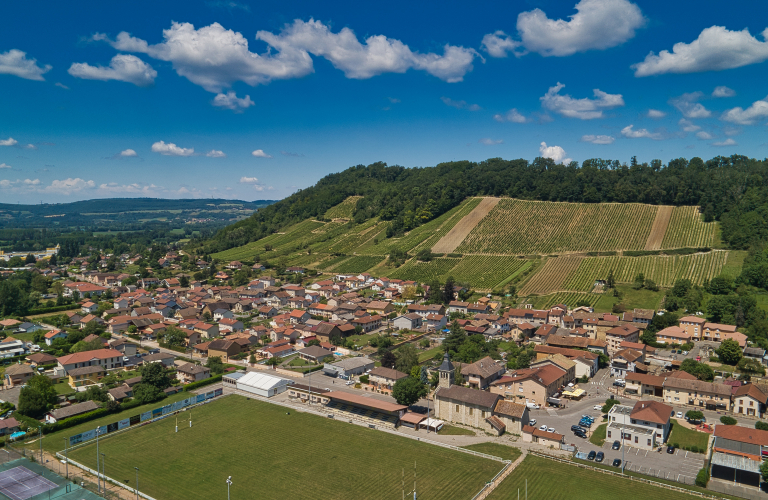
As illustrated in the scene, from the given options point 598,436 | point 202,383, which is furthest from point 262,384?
point 598,436

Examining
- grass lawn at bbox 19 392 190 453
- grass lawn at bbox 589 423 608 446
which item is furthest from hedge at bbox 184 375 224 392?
grass lawn at bbox 589 423 608 446

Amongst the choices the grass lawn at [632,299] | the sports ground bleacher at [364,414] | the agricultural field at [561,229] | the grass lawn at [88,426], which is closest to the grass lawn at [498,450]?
the sports ground bleacher at [364,414]

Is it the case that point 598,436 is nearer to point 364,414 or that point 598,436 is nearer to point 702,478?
point 702,478

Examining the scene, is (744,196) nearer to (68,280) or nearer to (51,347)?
(51,347)

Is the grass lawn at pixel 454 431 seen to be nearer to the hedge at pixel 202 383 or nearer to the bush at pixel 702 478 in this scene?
the bush at pixel 702 478

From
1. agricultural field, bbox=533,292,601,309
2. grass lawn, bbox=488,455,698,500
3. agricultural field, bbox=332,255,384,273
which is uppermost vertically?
agricultural field, bbox=332,255,384,273

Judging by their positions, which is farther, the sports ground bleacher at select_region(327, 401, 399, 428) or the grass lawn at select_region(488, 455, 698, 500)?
the sports ground bleacher at select_region(327, 401, 399, 428)

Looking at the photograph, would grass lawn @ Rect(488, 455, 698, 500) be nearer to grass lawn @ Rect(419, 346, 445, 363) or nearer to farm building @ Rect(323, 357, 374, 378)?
farm building @ Rect(323, 357, 374, 378)
